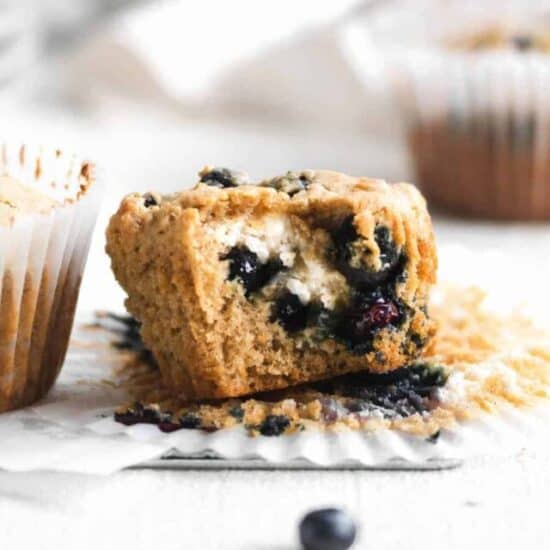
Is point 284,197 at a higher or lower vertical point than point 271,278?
higher

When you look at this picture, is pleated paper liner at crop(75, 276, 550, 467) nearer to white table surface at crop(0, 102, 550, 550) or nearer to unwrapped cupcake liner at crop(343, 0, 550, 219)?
white table surface at crop(0, 102, 550, 550)

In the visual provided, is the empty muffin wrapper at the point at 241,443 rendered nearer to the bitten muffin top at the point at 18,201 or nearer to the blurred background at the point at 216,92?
the bitten muffin top at the point at 18,201

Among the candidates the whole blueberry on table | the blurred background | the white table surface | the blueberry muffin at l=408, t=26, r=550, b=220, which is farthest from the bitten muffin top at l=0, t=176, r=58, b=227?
the blurred background

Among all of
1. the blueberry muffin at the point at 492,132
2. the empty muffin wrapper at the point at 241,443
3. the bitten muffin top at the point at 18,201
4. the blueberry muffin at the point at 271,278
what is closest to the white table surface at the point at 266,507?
the empty muffin wrapper at the point at 241,443

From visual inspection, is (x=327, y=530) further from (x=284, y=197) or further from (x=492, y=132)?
(x=492, y=132)

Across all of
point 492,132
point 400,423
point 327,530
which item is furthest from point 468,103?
point 327,530
